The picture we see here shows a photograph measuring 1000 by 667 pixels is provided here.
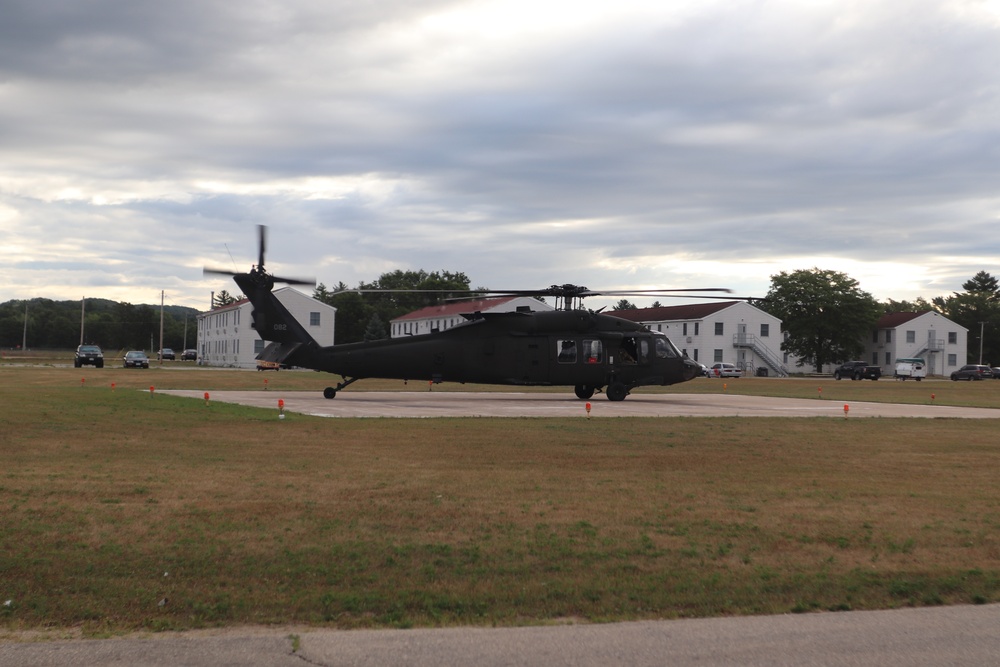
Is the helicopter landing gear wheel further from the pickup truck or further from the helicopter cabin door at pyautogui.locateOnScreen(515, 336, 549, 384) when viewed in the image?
the pickup truck

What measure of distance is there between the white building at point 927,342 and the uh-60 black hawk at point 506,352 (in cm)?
9532

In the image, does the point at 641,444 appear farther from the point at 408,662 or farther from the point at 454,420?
the point at 408,662

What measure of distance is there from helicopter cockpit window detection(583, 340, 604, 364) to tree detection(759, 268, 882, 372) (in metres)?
88.4

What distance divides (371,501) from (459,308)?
283 ft

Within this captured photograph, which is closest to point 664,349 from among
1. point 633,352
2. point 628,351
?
point 633,352

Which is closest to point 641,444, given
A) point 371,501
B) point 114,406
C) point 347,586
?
point 371,501

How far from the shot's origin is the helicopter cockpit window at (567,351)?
34875mm

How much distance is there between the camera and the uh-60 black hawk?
34.7m

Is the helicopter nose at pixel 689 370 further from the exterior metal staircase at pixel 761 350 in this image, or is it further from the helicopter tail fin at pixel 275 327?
the exterior metal staircase at pixel 761 350

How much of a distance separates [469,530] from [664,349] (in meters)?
26.6

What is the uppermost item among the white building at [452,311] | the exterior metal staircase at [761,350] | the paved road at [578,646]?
the white building at [452,311]

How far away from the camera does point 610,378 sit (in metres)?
35.5

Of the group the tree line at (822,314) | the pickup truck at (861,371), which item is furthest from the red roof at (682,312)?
the pickup truck at (861,371)

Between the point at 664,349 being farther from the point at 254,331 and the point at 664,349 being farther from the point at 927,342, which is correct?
the point at 927,342
